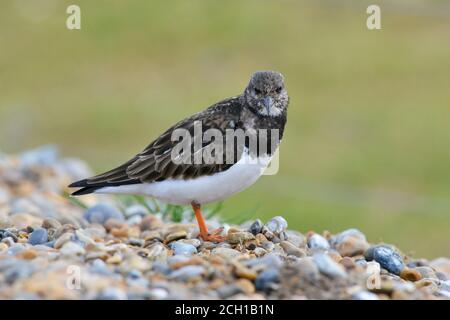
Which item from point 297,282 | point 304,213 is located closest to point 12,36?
point 304,213

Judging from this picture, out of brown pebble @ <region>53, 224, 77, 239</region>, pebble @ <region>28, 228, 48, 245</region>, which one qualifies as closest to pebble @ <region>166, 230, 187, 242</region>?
brown pebble @ <region>53, 224, 77, 239</region>

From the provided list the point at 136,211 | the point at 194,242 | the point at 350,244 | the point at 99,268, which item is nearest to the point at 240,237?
the point at 194,242

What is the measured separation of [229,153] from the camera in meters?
7.31

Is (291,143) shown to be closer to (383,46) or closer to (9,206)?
(383,46)

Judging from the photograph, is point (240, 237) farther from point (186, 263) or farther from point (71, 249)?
point (71, 249)

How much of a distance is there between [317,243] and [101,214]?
239cm

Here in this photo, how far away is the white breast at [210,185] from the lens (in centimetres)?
726

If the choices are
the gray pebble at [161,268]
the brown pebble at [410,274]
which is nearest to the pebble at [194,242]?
the gray pebble at [161,268]

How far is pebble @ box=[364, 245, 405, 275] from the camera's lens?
7348mm

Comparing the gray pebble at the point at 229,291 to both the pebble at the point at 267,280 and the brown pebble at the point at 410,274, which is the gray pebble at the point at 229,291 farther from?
the brown pebble at the point at 410,274

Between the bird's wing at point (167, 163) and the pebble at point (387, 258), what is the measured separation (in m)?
1.47

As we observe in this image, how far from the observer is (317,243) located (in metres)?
8.06

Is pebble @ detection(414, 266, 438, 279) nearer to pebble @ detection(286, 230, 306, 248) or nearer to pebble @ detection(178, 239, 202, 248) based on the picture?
pebble @ detection(286, 230, 306, 248)
